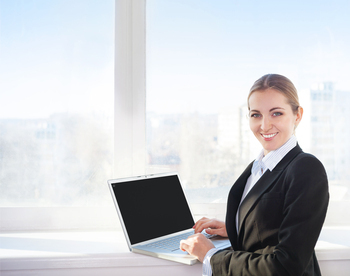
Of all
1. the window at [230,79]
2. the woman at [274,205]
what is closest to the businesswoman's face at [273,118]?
the woman at [274,205]

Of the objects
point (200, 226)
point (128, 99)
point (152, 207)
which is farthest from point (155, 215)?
point (128, 99)

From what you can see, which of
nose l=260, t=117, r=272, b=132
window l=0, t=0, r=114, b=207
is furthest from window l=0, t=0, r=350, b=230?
nose l=260, t=117, r=272, b=132

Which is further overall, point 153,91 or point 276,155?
point 153,91

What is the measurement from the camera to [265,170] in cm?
108

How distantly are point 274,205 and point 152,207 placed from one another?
0.50 meters

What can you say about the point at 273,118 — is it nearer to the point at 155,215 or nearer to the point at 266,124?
the point at 266,124

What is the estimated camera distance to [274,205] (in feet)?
3.17

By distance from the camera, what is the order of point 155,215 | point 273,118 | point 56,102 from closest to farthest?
point 273,118
point 155,215
point 56,102

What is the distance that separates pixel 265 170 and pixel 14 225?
1.14 m

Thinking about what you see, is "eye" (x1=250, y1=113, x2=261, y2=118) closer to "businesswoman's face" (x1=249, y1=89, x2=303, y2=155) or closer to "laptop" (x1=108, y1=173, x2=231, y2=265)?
"businesswoman's face" (x1=249, y1=89, x2=303, y2=155)

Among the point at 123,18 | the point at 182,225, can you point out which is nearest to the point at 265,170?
the point at 182,225

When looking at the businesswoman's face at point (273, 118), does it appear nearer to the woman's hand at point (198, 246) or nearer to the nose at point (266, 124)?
the nose at point (266, 124)

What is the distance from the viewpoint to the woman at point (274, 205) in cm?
90

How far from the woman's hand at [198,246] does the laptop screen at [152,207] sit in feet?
0.66
